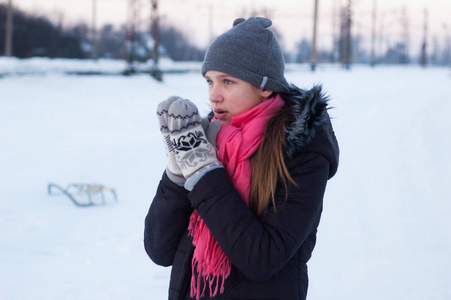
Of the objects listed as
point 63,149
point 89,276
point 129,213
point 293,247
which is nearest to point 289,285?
point 293,247

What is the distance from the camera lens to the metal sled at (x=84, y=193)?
606 centimetres

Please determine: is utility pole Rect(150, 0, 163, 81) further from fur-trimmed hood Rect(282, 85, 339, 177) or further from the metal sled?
fur-trimmed hood Rect(282, 85, 339, 177)

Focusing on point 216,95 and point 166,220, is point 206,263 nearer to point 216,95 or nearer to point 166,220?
point 166,220

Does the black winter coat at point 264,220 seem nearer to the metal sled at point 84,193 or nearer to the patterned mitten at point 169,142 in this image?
the patterned mitten at point 169,142

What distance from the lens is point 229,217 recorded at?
4.59 ft

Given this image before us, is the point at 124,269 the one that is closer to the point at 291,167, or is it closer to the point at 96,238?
the point at 96,238

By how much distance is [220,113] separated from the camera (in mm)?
1685

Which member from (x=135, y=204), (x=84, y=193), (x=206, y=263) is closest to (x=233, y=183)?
(x=206, y=263)

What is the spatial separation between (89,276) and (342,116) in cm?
1040

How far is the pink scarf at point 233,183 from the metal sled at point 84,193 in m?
4.67

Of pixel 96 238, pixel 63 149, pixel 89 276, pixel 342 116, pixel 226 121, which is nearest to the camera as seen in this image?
pixel 226 121

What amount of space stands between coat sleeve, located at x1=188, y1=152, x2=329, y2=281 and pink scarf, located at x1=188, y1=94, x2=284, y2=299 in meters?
0.06

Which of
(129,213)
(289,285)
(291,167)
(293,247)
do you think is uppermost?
(291,167)

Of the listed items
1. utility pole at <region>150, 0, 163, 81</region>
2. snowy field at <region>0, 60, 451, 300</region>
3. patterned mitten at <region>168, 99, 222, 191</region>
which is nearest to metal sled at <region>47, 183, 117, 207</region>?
snowy field at <region>0, 60, 451, 300</region>
